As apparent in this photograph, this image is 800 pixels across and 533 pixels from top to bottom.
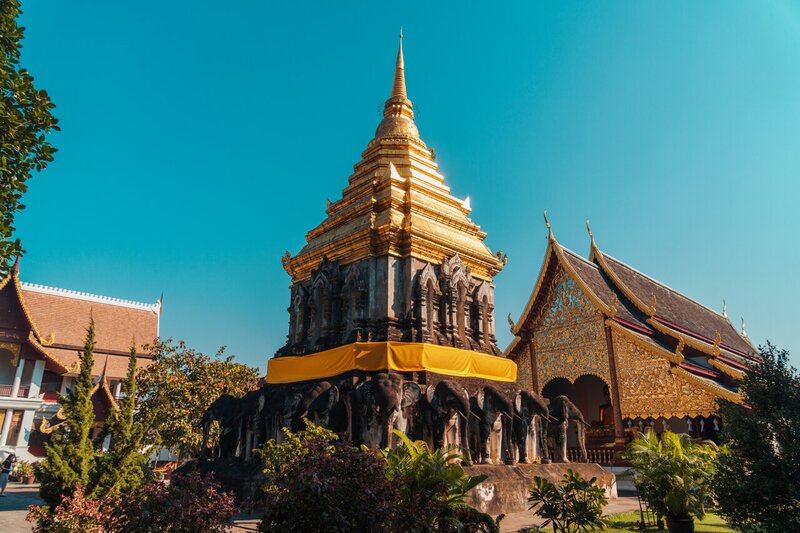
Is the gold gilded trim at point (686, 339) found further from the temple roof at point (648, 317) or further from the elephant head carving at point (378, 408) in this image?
the elephant head carving at point (378, 408)

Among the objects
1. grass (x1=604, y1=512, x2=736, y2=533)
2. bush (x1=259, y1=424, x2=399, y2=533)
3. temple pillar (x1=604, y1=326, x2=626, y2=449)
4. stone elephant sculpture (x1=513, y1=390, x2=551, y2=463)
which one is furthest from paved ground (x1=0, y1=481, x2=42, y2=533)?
temple pillar (x1=604, y1=326, x2=626, y2=449)

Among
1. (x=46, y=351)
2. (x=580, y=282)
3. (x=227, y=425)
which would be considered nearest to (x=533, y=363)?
(x=580, y=282)

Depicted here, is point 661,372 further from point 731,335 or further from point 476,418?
point 731,335

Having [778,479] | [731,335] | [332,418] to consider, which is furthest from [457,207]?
[731,335]

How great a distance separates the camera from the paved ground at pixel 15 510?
27.9 ft

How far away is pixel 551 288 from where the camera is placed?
1939cm

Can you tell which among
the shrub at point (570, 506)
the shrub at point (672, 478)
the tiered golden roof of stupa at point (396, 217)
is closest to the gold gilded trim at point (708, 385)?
the tiered golden roof of stupa at point (396, 217)

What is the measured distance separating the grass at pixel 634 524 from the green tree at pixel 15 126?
29.2ft

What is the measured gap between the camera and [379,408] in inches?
371

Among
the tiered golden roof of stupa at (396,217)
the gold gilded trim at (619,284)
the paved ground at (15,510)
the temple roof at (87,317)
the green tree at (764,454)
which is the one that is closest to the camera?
the green tree at (764,454)

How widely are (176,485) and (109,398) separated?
23251 mm

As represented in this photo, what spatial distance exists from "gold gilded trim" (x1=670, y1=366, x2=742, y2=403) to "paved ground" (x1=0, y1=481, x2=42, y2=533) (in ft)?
50.9

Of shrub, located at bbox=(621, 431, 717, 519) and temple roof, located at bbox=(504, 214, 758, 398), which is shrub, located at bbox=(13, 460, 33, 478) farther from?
shrub, located at bbox=(621, 431, 717, 519)

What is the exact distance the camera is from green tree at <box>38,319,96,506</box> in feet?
25.1
